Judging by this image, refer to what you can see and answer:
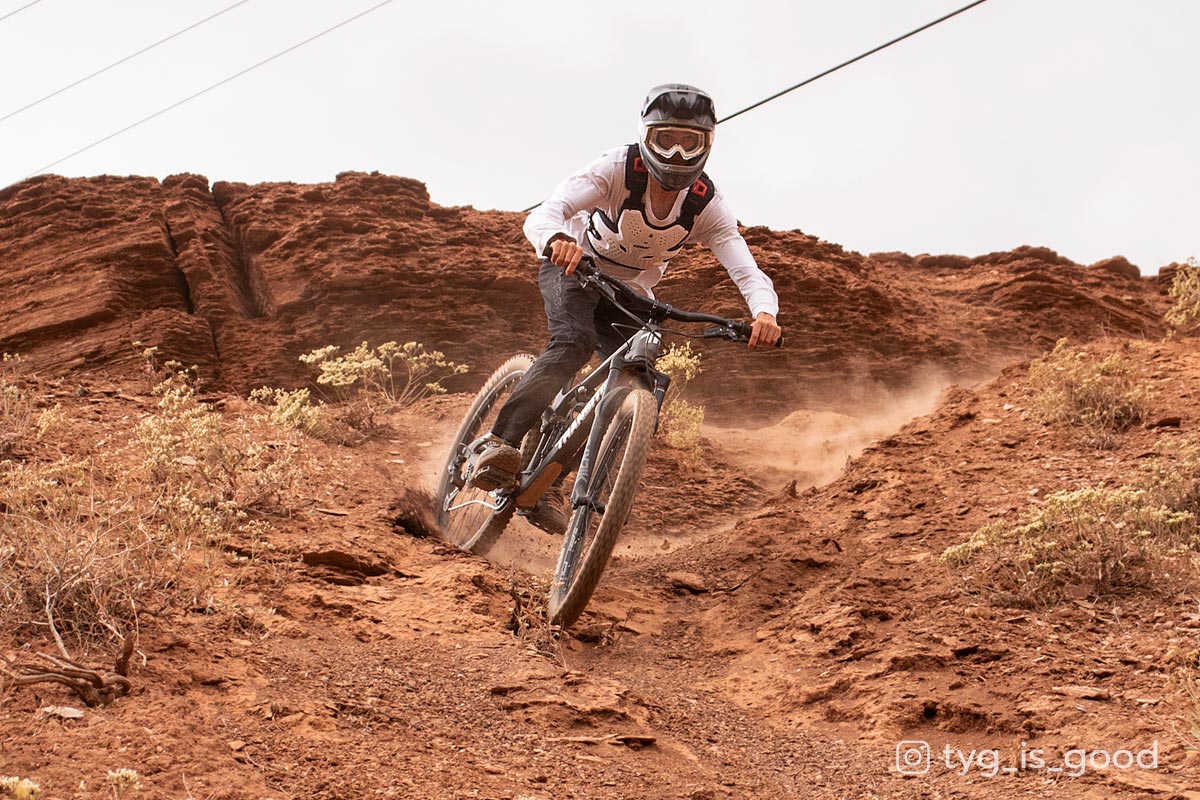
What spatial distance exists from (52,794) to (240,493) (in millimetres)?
3570

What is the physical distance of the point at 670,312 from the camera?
578 cm

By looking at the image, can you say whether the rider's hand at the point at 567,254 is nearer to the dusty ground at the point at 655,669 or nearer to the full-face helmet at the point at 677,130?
→ the full-face helmet at the point at 677,130

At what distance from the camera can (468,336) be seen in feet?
43.7

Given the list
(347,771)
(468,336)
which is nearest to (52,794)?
(347,771)

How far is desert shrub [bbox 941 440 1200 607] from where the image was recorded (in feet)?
17.7

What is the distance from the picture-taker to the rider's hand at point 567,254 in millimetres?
5551

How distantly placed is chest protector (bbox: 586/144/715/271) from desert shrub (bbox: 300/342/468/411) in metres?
3.93

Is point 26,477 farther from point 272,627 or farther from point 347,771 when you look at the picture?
point 347,771

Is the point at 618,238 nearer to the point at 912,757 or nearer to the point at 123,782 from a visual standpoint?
the point at 912,757

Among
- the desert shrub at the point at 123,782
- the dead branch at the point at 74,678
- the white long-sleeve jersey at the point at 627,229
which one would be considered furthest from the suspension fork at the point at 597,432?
the desert shrub at the point at 123,782

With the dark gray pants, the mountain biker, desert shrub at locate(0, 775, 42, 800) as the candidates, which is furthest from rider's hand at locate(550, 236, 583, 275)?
desert shrub at locate(0, 775, 42, 800)

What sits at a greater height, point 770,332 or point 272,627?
point 770,332

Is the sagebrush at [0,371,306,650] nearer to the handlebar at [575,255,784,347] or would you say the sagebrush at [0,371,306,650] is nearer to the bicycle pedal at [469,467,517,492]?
the bicycle pedal at [469,467,517,492]

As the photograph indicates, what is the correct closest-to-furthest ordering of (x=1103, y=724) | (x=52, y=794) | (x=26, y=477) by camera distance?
(x=52, y=794) < (x=1103, y=724) < (x=26, y=477)
